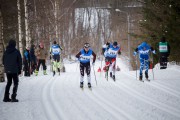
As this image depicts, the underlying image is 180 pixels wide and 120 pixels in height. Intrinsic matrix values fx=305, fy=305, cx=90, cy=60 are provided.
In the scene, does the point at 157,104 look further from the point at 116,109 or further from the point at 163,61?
the point at 163,61

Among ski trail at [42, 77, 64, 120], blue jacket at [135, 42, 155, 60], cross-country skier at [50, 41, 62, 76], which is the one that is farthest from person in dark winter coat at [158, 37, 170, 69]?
ski trail at [42, 77, 64, 120]

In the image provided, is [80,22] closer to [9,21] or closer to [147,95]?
[9,21]

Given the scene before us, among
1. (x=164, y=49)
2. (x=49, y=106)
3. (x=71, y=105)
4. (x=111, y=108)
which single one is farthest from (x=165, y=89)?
(x=164, y=49)

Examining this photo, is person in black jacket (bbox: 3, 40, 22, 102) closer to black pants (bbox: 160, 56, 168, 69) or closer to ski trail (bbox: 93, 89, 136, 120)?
ski trail (bbox: 93, 89, 136, 120)

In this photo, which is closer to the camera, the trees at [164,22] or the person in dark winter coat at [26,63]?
the person in dark winter coat at [26,63]

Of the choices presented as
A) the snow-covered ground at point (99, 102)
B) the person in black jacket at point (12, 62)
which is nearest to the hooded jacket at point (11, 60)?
the person in black jacket at point (12, 62)

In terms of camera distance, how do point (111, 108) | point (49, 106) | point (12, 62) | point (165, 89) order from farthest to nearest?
point (165, 89) < point (12, 62) < point (49, 106) < point (111, 108)

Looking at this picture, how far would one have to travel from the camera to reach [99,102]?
10.4m

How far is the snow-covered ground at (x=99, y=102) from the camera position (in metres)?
8.64

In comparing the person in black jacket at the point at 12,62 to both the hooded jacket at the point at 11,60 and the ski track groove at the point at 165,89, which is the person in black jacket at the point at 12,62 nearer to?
the hooded jacket at the point at 11,60

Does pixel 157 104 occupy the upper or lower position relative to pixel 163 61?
lower

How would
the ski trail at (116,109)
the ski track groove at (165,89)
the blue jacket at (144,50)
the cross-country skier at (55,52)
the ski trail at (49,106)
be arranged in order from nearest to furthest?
the ski trail at (116,109) < the ski trail at (49,106) < the ski track groove at (165,89) < the blue jacket at (144,50) < the cross-country skier at (55,52)

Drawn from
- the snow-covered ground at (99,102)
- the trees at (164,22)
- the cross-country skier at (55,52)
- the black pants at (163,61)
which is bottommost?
the snow-covered ground at (99,102)

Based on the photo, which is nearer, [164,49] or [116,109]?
[116,109]
